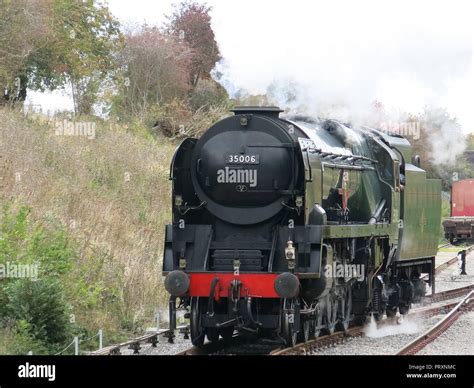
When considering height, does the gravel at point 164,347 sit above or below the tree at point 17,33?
below

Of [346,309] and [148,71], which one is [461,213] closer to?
[148,71]

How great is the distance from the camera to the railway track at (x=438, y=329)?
1273 centimetres

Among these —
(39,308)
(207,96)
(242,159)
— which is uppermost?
(207,96)

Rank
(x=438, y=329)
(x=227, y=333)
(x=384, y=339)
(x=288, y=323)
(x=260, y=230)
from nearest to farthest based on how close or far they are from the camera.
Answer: (x=288, y=323) → (x=260, y=230) → (x=227, y=333) → (x=384, y=339) → (x=438, y=329)

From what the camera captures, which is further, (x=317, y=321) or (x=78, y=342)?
(x=317, y=321)

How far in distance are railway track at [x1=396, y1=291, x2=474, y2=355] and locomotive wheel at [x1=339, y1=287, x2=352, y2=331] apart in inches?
47.3

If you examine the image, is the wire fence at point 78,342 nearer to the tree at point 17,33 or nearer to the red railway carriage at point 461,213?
the tree at point 17,33

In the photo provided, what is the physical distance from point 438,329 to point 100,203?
680cm

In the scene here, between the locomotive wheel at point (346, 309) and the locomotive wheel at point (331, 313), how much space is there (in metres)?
0.25

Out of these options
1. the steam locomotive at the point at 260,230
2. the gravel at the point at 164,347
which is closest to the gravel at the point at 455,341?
the steam locomotive at the point at 260,230

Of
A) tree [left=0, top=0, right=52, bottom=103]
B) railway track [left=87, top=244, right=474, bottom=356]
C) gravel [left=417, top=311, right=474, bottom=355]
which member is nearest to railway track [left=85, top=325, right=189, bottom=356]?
railway track [left=87, top=244, right=474, bottom=356]

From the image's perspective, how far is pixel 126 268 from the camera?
15.8 metres

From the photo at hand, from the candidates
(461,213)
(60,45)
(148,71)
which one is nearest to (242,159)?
(60,45)

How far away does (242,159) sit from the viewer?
12.5 m
